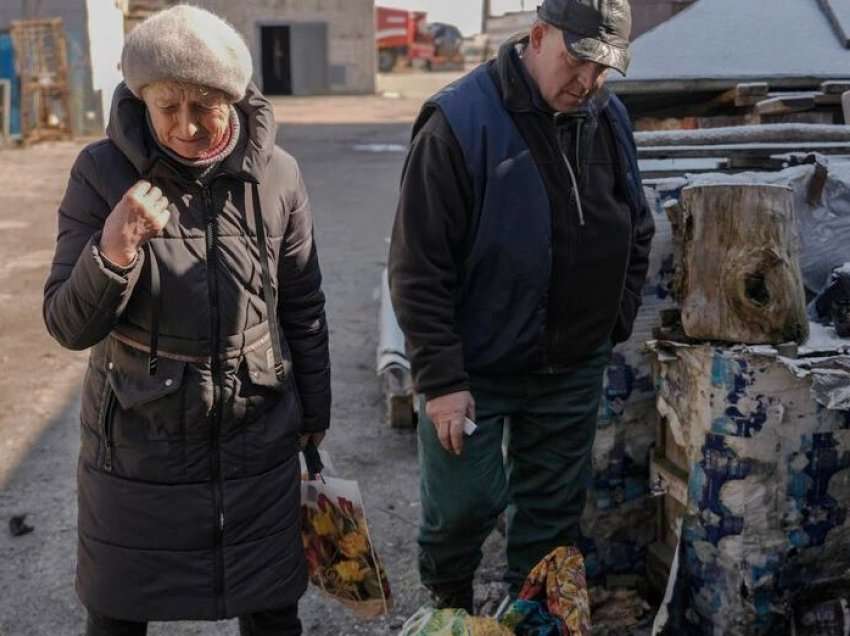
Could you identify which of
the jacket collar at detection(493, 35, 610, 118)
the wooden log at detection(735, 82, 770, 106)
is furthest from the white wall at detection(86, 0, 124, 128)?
the jacket collar at detection(493, 35, 610, 118)

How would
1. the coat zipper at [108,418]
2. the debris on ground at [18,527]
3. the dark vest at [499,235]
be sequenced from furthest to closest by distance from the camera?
the debris on ground at [18,527], the dark vest at [499,235], the coat zipper at [108,418]

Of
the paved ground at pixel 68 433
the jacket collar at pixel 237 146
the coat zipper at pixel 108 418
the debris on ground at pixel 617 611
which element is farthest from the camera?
the paved ground at pixel 68 433

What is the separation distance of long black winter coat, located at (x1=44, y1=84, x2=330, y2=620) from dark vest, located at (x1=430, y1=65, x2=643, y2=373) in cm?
42

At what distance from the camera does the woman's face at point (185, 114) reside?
2.15m

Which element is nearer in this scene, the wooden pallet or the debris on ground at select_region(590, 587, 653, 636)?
the debris on ground at select_region(590, 587, 653, 636)

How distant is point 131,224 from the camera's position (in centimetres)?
207

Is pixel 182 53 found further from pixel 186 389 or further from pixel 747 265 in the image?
pixel 747 265

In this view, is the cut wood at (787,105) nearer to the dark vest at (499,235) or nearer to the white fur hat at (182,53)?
the dark vest at (499,235)

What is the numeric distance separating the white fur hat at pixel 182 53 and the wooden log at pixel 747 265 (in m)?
1.25

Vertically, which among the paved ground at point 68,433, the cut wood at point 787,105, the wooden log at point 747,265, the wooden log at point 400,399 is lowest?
the paved ground at point 68,433

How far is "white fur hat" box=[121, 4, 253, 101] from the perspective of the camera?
211 cm

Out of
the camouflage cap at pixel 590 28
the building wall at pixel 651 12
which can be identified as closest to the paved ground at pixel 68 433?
the camouflage cap at pixel 590 28

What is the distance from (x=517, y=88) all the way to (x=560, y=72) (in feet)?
0.39

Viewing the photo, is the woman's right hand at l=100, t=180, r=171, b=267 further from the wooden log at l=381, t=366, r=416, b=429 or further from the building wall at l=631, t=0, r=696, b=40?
the building wall at l=631, t=0, r=696, b=40
